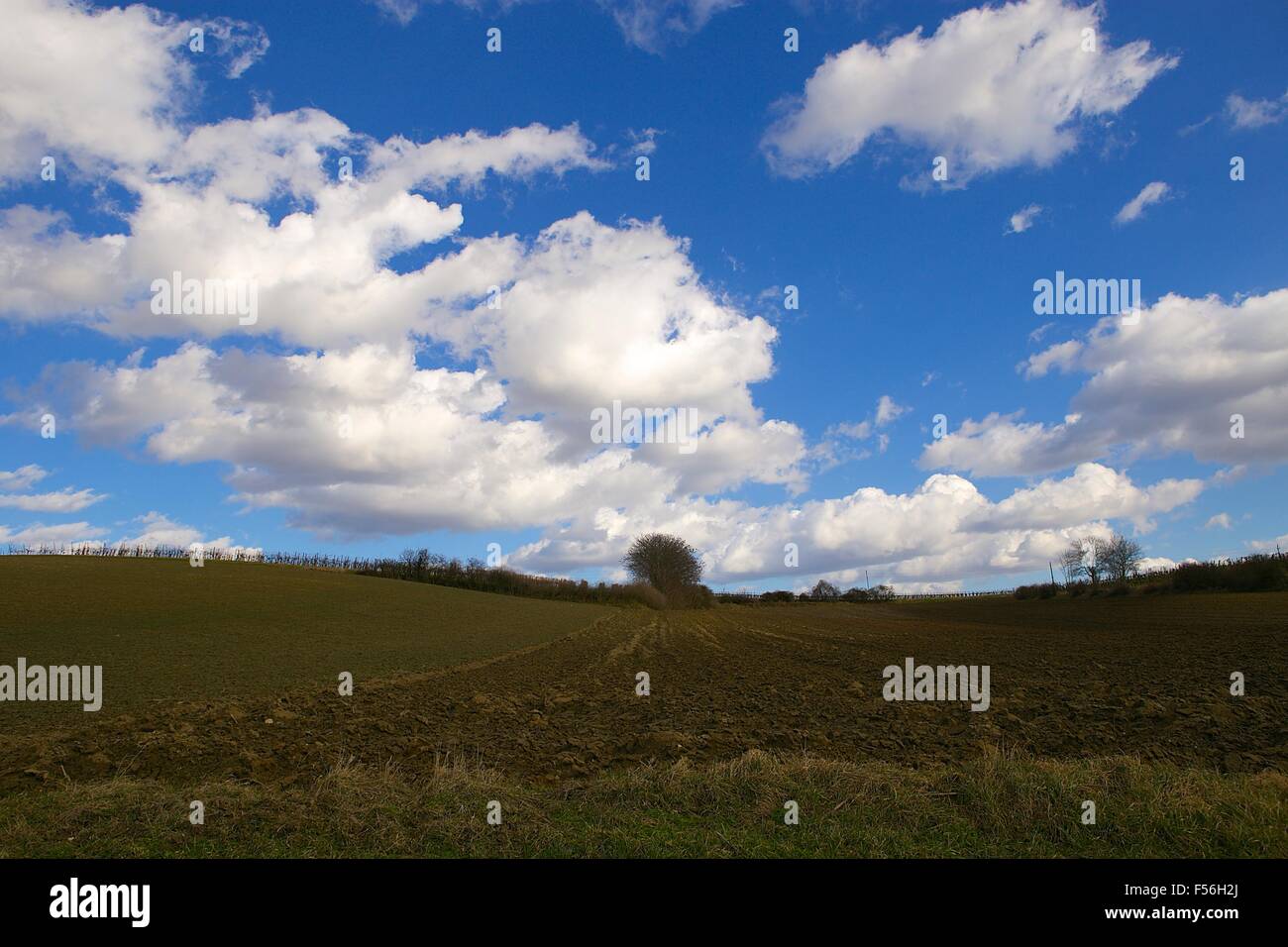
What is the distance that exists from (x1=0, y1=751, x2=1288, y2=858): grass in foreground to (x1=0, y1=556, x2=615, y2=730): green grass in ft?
36.8

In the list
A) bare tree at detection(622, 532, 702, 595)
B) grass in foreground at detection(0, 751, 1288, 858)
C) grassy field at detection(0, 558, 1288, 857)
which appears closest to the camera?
grass in foreground at detection(0, 751, 1288, 858)

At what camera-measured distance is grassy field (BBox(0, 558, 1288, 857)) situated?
7.27 meters

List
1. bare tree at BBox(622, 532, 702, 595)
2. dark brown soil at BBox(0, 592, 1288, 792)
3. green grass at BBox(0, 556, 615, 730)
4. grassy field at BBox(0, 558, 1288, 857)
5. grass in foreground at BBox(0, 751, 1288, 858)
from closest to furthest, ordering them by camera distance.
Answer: grass in foreground at BBox(0, 751, 1288, 858) → grassy field at BBox(0, 558, 1288, 857) → dark brown soil at BBox(0, 592, 1288, 792) → green grass at BBox(0, 556, 615, 730) → bare tree at BBox(622, 532, 702, 595)

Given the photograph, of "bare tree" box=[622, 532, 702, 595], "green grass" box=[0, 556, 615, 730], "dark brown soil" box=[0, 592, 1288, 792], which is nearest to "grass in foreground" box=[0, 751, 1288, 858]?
"dark brown soil" box=[0, 592, 1288, 792]

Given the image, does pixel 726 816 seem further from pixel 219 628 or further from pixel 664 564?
pixel 664 564

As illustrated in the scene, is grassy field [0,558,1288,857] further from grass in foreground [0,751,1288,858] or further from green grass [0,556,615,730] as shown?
green grass [0,556,615,730]

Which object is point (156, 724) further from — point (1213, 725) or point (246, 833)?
point (1213, 725)

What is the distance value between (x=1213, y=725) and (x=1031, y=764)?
6729 mm

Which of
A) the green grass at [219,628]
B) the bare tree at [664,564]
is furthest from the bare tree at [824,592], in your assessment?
the green grass at [219,628]

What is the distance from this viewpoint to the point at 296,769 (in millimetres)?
12047

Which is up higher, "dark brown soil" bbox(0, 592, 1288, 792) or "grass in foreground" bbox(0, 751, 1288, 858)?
"grass in foreground" bbox(0, 751, 1288, 858)

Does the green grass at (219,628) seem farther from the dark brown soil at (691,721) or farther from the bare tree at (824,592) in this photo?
the bare tree at (824,592)

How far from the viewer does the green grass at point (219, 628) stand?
23062 millimetres
